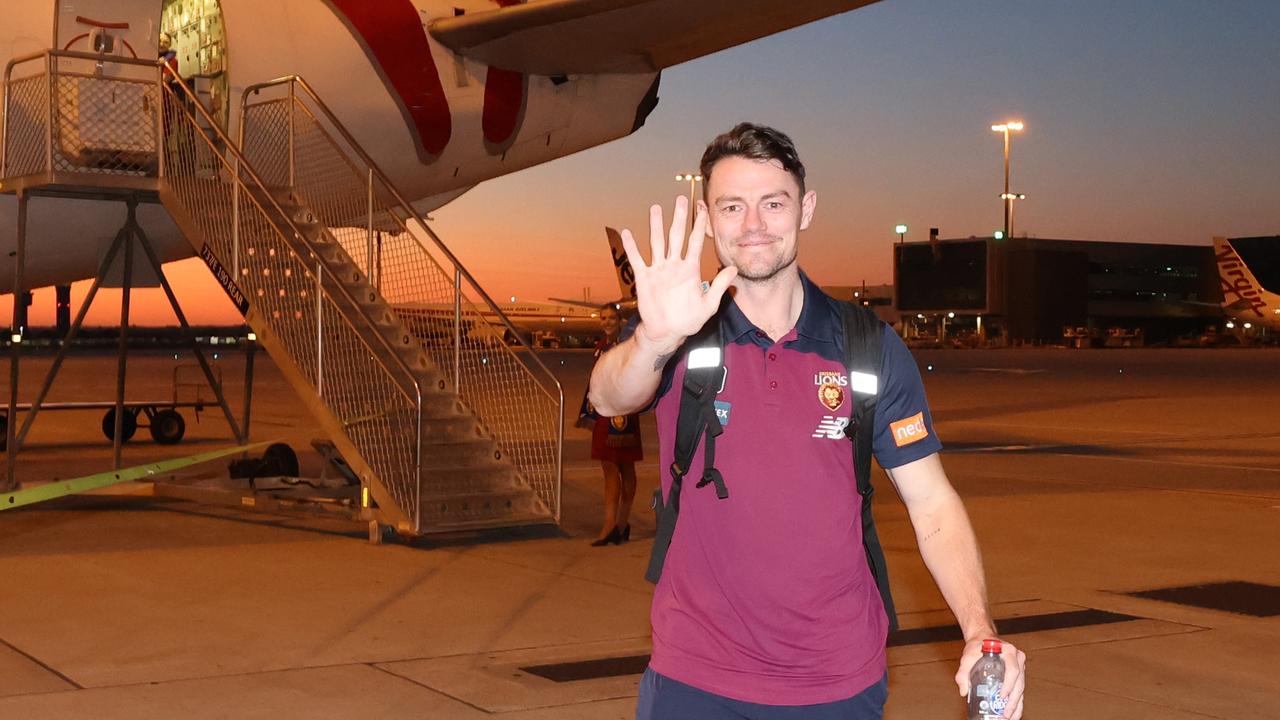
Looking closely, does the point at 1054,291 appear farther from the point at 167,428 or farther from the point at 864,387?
the point at 864,387

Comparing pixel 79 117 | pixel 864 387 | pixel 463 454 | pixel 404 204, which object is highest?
pixel 79 117

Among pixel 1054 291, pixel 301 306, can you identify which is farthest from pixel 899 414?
pixel 1054 291

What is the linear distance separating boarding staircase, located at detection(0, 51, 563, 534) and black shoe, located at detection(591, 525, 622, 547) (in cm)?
70

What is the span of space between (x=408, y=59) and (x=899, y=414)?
14085 mm

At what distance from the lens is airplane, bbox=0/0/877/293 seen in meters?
15.1

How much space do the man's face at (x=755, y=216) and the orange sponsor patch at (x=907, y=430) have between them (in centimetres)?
52

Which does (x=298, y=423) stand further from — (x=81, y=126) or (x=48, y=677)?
(x=48, y=677)

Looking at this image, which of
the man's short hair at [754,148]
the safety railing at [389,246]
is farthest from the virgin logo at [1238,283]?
the man's short hair at [754,148]

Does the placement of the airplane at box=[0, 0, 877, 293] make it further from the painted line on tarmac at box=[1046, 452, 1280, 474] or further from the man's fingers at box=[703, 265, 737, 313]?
the man's fingers at box=[703, 265, 737, 313]

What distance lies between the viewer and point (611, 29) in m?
16.7

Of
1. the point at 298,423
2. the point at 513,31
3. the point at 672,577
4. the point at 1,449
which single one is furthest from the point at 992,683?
the point at 298,423

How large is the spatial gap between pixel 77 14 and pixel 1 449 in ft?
27.5

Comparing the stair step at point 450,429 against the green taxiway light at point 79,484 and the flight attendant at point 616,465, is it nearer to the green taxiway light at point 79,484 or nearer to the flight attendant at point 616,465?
the flight attendant at point 616,465

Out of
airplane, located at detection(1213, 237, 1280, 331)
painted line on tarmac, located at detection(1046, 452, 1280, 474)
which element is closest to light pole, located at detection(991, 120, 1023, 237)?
airplane, located at detection(1213, 237, 1280, 331)
